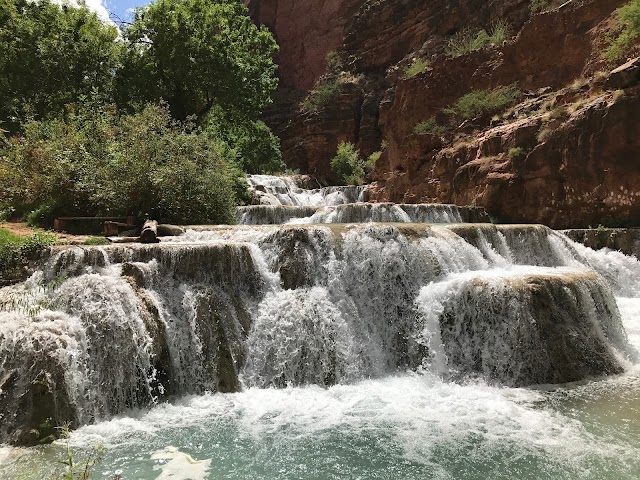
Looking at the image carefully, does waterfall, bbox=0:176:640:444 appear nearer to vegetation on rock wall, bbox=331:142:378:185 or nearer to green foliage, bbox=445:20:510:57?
green foliage, bbox=445:20:510:57

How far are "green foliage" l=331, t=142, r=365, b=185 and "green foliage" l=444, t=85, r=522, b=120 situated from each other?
7558mm

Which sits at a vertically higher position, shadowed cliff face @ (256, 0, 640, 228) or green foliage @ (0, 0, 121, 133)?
green foliage @ (0, 0, 121, 133)

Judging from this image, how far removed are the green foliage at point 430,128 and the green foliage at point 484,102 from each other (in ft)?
Answer: 2.14

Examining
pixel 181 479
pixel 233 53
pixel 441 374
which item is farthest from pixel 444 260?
pixel 233 53

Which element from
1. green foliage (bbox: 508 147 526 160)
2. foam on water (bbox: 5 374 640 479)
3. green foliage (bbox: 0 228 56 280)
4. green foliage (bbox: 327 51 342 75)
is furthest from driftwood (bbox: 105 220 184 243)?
green foliage (bbox: 327 51 342 75)

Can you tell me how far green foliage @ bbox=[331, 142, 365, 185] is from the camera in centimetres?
2386

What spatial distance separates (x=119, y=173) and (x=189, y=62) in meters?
8.04

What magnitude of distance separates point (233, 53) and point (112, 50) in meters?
4.63

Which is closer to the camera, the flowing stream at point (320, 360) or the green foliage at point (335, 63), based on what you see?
the flowing stream at point (320, 360)

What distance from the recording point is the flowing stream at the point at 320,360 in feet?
15.1

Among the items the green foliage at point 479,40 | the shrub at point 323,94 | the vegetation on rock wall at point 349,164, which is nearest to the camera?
the green foliage at point 479,40

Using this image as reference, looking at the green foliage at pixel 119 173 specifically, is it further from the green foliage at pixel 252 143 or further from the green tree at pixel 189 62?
the green foliage at pixel 252 143

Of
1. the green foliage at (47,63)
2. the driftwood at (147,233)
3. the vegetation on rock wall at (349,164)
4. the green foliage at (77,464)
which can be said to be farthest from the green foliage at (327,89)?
the green foliage at (77,464)

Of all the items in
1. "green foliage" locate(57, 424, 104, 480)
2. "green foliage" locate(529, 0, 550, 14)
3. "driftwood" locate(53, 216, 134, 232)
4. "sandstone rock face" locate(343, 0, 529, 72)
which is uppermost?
"sandstone rock face" locate(343, 0, 529, 72)
